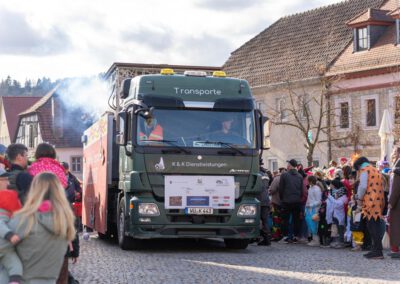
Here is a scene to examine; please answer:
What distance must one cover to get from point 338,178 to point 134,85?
15.0ft

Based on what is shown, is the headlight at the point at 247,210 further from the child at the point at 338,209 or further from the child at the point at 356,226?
the child at the point at 338,209

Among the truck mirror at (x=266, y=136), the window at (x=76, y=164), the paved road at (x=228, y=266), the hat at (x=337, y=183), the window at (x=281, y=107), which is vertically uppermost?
the window at (x=281, y=107)

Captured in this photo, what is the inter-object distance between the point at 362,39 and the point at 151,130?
31.1 m

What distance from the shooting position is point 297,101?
159 ft

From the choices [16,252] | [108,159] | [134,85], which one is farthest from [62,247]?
[108,159]

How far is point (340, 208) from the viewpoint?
19.1 meters

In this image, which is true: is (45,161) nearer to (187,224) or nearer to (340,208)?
(187,224)

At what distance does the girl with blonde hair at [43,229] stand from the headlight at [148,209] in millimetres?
9832

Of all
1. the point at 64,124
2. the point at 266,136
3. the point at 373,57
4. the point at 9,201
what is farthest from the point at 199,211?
the point at 64,124

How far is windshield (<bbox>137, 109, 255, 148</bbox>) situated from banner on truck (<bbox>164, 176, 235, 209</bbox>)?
58 centimetres

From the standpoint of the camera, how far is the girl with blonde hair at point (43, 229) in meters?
6.97

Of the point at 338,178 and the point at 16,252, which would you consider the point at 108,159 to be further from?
the point at 16,252

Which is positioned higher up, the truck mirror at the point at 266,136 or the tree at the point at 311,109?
the tree at the point at 311,109

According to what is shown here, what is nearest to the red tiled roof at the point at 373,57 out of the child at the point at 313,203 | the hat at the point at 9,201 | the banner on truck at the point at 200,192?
the child at the point at 313,203
